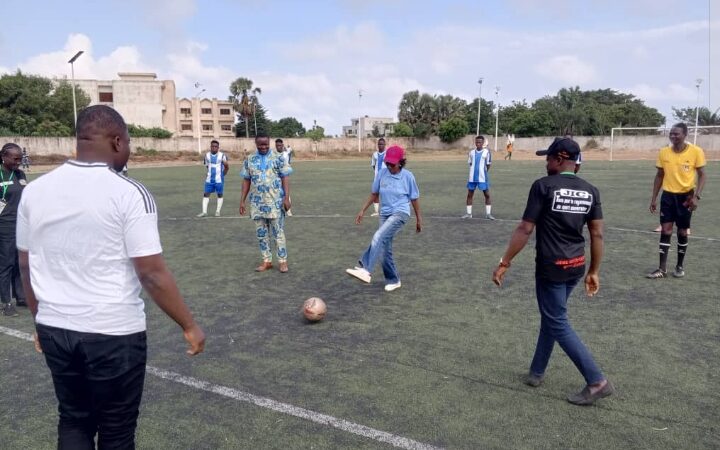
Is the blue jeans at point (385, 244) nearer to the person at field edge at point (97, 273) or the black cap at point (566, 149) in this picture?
the black cap at point (566, 149)

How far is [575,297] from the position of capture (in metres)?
7.22

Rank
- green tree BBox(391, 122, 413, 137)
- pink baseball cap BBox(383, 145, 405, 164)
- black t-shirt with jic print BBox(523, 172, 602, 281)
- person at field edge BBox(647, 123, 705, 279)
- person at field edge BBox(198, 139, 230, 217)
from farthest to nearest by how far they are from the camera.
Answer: green tree BBox(391, 122, 413, 137) < person at field edge BBox(198, 139, 230, 217) < person at field edge BBox(647, 123, 705, 279) < pink baseball cap BBox(383, 145, 405, 164) < black t-shirt with jic print BBox(523, 172, 602, 281)

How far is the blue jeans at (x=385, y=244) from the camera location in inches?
291

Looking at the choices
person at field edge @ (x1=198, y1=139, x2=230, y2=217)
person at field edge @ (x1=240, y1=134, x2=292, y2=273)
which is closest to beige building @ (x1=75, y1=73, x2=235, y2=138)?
person at field edge @ (x1=198, y1=139, x2=230, y2=217)

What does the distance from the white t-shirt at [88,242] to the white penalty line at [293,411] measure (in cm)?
202

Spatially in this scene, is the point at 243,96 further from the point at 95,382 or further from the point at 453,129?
the point at 95,382

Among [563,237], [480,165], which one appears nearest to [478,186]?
[480,165]

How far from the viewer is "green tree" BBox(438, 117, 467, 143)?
70062 millimetres

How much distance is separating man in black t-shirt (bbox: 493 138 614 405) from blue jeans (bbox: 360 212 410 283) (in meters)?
2.96

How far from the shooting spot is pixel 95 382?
8.50 ft

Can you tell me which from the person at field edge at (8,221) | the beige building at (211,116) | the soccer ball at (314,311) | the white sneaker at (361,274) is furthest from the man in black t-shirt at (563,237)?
the beige building at (211,116)

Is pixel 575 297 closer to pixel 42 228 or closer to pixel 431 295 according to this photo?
pixel 431 295

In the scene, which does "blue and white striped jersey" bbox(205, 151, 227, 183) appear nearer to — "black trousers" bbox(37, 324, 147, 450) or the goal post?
"black trousers" bbox(37, 324, 147, 450)

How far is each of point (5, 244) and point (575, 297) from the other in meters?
7.27
